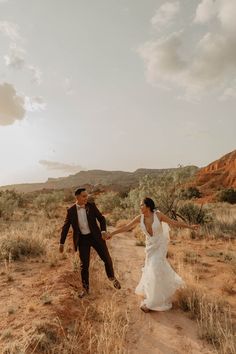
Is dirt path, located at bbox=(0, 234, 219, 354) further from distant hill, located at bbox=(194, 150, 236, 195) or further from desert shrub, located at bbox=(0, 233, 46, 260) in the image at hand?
distant hill, located at bbox=(194, 150, 236, 195)

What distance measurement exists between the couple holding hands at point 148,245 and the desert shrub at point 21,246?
4190mm

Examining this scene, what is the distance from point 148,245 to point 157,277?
0.60 meters


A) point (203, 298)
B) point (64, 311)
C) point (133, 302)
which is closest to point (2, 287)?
point (64, 311)

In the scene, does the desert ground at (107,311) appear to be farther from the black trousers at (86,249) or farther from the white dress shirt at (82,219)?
the white dress shirt at (82,219)

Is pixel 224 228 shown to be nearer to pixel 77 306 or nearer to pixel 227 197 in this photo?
pixel 77 306

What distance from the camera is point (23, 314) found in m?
6.29

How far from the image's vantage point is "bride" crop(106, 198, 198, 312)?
6.66 meters

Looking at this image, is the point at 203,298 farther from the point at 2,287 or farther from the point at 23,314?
the point at 2,287

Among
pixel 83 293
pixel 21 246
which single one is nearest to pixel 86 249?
pixel 83 293

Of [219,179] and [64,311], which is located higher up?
[219,179]

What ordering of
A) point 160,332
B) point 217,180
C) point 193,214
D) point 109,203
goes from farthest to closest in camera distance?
point 217,180 → point 109,203 → point 193,214 → point 160,332

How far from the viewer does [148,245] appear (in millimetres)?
7027

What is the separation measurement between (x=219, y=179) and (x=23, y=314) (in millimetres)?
51024

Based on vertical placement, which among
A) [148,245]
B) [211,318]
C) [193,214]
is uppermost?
[148,245]
